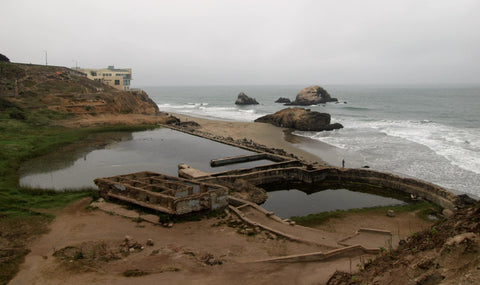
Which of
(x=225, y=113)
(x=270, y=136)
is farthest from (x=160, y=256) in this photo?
(x=225, y=113)

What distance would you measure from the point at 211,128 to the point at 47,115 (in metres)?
24.6

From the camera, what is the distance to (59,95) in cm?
5656

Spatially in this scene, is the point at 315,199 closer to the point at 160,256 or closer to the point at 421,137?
the point at 160,256

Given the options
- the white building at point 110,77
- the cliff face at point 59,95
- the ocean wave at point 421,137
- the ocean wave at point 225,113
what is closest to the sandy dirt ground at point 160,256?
the ocean wave at point 421,137

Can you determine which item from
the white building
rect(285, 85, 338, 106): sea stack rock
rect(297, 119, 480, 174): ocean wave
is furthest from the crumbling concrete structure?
rect(285, 85, 338, 106): sea stack rock

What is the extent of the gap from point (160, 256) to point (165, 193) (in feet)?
18.5

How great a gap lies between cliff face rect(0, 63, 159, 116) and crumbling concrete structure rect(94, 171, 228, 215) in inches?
1538

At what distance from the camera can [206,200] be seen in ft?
54.3

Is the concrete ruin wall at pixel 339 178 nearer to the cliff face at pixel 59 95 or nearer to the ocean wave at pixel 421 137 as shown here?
the ocean wave at pixel 421 137

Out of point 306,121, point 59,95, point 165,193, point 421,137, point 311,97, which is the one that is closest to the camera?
point 165,193

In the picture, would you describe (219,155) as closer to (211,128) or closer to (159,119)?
(211,128)

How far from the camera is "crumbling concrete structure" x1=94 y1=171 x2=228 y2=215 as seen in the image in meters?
16.0

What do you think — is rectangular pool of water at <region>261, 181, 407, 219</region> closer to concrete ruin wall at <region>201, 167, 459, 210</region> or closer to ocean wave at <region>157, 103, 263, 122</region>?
concrete ruin wall at <region>201, 167, 459, 210</region>

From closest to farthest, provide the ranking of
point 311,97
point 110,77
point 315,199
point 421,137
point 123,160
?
point 315,199 → point 123,160 → point 421,137 → point 110,77 → point 311,97
